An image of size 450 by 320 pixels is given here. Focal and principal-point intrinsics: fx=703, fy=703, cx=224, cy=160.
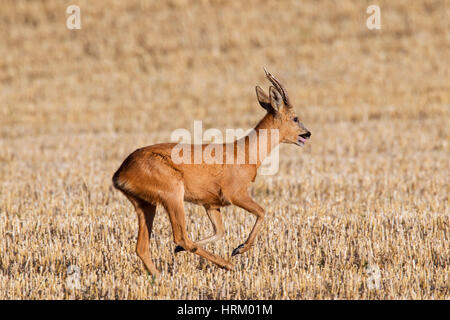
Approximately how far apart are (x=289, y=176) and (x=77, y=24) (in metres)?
20.1

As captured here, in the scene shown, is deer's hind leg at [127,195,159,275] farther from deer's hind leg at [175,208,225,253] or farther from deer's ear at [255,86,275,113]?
deer's ear at [255,86,275,113]

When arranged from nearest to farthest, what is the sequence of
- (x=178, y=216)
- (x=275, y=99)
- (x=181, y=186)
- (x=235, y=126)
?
(x=178, y=216) < (x=181, y=186) < (x=275, y=99) < (x=235, y=126)

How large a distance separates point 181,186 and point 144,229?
2.06ft

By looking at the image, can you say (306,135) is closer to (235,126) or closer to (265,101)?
(265,101)

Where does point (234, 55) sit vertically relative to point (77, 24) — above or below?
below

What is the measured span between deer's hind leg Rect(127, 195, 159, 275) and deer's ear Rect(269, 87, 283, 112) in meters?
1.64

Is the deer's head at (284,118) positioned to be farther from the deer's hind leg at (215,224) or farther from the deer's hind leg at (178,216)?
the deer's hind leg at (178,216)

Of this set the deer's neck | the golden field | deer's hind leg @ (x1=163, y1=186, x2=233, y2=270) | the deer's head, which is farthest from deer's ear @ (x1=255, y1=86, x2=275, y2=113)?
the golden field

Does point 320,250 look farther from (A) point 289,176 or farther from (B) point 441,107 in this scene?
(B) point 441,107

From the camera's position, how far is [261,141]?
7441mm

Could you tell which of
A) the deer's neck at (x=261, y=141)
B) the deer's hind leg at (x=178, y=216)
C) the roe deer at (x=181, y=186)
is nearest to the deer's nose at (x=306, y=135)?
the deer's neck at (x=261, y=141)

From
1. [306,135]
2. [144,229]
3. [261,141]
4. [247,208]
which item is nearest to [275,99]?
[261,141]
